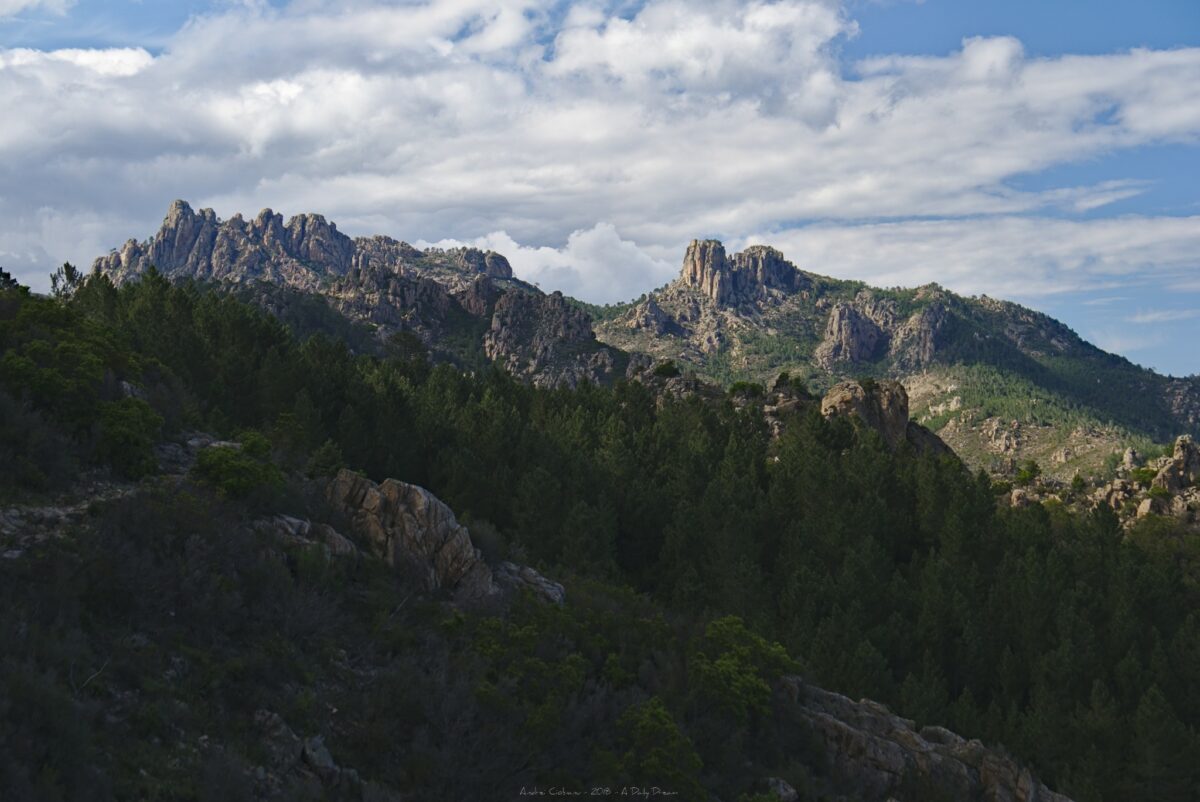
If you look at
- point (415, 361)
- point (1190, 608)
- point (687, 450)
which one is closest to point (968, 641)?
point (1190, 608)

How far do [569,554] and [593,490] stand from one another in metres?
A: 14.0

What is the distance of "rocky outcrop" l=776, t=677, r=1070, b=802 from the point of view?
2384 centimetres

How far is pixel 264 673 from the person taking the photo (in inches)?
660

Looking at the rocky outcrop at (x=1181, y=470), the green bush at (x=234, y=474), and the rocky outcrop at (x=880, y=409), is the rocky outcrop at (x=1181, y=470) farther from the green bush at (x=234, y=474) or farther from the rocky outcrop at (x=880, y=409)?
the green bush at (x=234, y=474)

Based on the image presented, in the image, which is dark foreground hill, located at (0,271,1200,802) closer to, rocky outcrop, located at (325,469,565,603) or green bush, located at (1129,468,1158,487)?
rocky outcrop, located at (325,469,565,603)

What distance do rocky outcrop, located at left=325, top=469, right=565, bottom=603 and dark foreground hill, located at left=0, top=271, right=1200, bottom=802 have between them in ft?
0.35

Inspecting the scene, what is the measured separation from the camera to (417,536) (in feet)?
83.7

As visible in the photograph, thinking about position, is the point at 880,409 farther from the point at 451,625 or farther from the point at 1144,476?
the point at 451,625

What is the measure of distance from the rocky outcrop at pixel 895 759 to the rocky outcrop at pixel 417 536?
969cm

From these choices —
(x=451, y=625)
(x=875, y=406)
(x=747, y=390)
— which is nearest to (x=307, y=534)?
(x=451, y=625)

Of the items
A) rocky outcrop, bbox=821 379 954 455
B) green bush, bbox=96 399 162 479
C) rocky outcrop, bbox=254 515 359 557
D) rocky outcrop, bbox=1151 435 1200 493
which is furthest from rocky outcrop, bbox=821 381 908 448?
green bush, bbox=96 399 162 479

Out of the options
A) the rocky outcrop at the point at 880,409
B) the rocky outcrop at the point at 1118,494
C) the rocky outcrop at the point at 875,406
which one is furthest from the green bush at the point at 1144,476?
the rocky outcrop at the point at 875,406

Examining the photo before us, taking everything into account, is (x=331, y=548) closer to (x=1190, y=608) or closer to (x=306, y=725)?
(x=306, y=725)

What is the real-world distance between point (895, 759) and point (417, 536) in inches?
649
